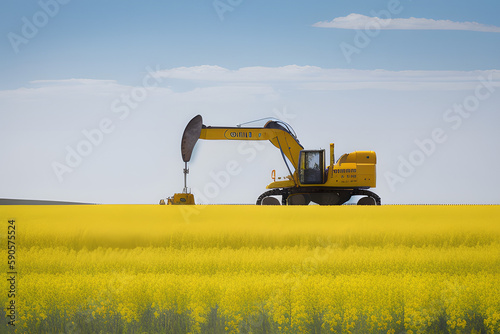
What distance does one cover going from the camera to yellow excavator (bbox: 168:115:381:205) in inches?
1068

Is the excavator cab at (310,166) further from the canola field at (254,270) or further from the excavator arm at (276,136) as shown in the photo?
the canola field at (254,270)

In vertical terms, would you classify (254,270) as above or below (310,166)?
below

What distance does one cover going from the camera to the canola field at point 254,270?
8484mm

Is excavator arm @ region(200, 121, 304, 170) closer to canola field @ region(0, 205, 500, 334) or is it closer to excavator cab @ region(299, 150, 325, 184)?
excavator cab @ region(299, 150, 325, 184)

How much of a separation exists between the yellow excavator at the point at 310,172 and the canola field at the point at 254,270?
6.65m

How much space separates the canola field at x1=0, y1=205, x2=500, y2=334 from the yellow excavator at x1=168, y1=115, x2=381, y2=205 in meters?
6.65

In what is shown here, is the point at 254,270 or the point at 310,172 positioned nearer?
the point at 254,270

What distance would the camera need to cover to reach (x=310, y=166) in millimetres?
27125

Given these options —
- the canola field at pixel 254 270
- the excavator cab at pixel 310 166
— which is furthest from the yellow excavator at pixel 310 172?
the canola field at pixel 254 270

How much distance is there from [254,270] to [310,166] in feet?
51.6

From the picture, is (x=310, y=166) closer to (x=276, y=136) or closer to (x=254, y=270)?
(x=276, y=136)

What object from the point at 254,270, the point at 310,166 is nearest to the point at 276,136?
the point at 310,166

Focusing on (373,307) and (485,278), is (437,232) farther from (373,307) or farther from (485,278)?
(373,307)

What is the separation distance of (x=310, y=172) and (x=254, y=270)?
15651 mm
